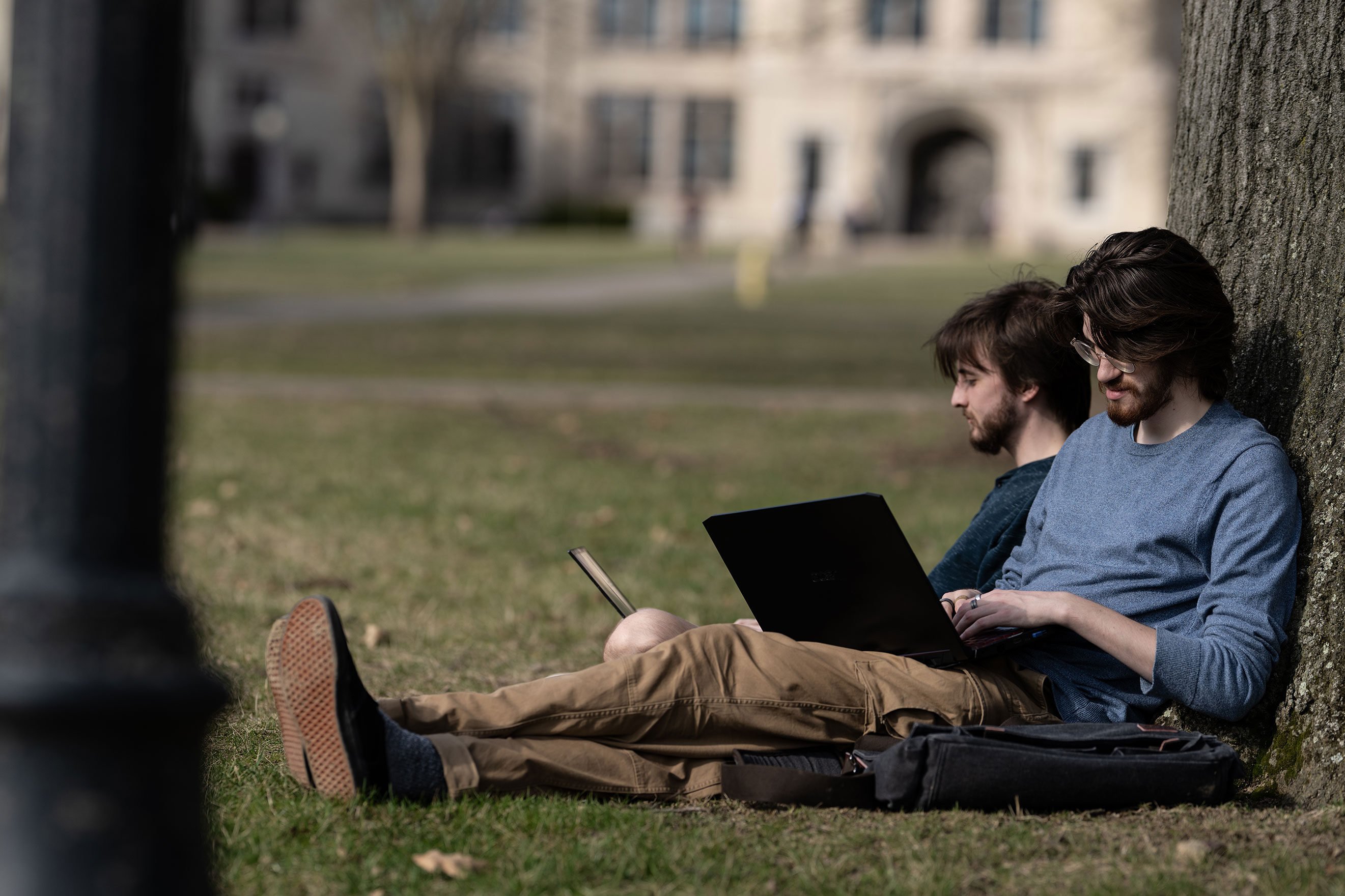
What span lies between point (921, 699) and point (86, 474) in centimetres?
199

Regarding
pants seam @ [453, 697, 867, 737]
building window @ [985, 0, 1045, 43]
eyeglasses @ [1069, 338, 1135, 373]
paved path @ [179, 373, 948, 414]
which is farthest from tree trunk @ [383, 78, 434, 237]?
pants seam @ [453, 697, 867, 737]

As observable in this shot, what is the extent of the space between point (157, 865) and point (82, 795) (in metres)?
0.10

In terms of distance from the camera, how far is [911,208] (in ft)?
193

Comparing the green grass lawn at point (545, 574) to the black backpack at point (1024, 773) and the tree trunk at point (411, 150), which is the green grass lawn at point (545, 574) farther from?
the tree trunk at point (411, 150)

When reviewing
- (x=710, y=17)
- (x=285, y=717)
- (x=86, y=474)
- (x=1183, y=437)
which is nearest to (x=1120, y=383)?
(x=1183, y=437)

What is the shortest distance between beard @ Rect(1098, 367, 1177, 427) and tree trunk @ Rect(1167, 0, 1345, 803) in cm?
32

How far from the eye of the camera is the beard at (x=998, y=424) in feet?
11.6

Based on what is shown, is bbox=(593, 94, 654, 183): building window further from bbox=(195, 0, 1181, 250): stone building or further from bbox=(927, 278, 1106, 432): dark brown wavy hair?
bbox=(927, 278, 1106, 432): dark brown wavy hair

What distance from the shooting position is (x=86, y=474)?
145 centimetres

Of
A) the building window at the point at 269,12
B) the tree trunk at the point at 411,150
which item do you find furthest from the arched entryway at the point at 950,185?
the building window at the point at 269,12

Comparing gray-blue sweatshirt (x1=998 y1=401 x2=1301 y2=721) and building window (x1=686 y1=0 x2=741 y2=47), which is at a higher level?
building window (x1=686 y1=0 x2=741 y2=47)

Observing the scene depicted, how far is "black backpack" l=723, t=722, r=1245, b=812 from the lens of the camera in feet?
9.30

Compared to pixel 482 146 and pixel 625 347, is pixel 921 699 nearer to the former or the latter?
pixel 625 347

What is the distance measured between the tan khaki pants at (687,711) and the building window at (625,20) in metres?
61.9
